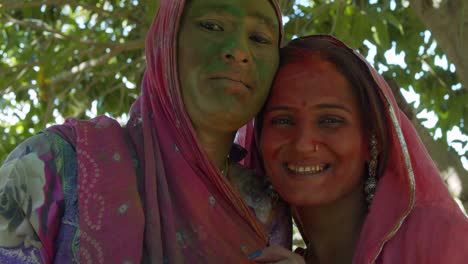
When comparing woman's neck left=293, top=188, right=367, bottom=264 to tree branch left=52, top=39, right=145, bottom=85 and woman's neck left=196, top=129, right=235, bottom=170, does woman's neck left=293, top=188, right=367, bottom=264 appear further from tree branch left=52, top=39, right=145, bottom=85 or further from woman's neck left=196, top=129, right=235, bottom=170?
tree branch left=52, top=39, right=145, bottom=85

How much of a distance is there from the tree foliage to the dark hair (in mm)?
929

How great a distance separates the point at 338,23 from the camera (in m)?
3.22

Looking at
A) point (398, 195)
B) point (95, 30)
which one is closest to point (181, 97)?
point (398, 195)

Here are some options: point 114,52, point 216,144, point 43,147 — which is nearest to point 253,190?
point 216,144

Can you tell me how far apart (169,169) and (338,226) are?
0.63 m

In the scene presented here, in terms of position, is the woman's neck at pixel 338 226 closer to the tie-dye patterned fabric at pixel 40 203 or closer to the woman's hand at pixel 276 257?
the woman's hand at pixel 276 257

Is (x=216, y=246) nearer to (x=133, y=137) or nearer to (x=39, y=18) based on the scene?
(x=133, y=137)

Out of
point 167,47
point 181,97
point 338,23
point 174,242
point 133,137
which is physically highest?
point 338,23

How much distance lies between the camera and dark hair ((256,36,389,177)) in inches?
86.0

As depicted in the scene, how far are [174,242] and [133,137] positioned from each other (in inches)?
13.7

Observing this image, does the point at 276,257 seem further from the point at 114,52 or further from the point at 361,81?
the point at 114,52

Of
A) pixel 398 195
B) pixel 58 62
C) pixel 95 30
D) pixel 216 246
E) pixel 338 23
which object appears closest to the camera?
pixel 216 246

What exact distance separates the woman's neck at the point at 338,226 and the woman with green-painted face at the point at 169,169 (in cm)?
11

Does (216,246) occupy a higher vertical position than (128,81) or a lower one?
→ lower
